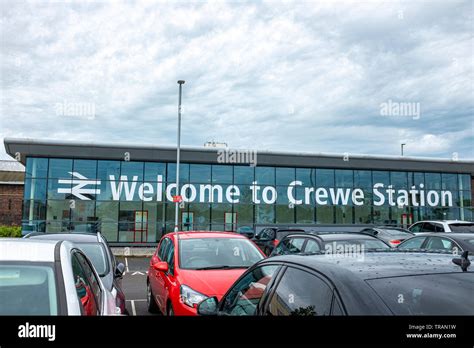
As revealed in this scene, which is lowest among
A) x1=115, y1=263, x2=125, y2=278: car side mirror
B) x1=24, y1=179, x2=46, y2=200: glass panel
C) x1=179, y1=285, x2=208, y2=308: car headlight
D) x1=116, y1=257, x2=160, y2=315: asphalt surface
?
x1=116, y1=257, x2=160, y2=315: asphalt surface

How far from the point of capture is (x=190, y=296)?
577cm

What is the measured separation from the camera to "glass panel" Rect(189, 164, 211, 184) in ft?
88.9

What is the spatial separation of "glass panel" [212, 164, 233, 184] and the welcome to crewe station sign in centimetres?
34

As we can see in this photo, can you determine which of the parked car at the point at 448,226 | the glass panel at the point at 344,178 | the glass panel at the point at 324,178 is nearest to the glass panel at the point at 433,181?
the glass panel at the point at 344,178

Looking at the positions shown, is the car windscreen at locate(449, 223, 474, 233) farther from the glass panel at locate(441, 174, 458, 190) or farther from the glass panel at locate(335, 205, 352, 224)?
the glass panel at locate(441, 174, 458, 190)

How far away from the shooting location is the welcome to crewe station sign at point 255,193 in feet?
84.6

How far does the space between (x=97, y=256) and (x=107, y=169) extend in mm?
19467

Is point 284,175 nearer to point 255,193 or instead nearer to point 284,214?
point 255,193

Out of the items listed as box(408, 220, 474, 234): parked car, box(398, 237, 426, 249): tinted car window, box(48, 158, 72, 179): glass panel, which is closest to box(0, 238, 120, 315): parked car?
box(398, 237, 426, 249): tinted car window

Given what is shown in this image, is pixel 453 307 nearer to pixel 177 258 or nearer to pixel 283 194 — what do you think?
pixel 177 258


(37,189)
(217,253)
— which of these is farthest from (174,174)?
(217,253)

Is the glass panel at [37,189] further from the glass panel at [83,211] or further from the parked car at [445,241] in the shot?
the parked car at [445,241]

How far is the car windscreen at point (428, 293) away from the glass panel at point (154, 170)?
982 inches
